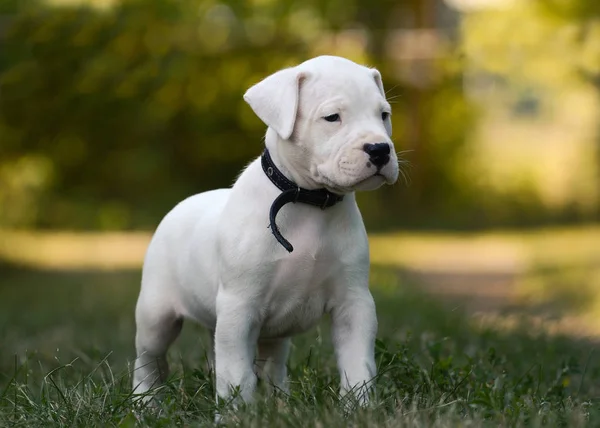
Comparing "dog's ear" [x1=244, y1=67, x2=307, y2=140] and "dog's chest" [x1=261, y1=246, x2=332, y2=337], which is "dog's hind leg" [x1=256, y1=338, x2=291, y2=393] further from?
"dog's ear" [x1=244, y1=67, x2=307, y2=140]

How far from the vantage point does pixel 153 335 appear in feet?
14.3

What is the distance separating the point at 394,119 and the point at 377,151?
1652 cm

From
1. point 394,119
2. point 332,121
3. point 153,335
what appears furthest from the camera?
point 394,119

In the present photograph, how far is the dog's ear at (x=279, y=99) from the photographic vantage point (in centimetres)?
362

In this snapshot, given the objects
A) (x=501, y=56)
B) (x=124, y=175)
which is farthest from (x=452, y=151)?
(x=124, y=175)

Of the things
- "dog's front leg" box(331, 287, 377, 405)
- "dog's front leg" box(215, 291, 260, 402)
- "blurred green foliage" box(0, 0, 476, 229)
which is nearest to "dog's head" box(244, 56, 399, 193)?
"dog's front leg" box(331, 287, 377, 405)

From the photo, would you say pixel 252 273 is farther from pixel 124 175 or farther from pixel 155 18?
pixel 124 175

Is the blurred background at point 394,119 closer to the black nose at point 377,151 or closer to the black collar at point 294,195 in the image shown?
the black collar at point 294,195

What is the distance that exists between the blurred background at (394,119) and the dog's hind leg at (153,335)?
15.0 feet

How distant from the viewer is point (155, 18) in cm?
943

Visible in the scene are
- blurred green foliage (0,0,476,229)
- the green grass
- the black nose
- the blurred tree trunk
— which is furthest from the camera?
the blurred tree trunk

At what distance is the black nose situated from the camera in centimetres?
346

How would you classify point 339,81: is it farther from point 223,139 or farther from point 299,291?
point 223,139

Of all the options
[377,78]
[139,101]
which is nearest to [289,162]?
[377,78]
